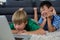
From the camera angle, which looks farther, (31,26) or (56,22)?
(56,22)

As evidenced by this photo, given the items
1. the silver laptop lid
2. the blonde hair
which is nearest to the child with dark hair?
the blonde hair

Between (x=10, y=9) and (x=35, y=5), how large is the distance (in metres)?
0.50

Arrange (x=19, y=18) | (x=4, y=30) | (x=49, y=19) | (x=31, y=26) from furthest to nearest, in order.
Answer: (x=49, y=19), (x=31, y=26), (x=19, y=18), (x=4, y=30)

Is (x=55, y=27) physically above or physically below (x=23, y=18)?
below

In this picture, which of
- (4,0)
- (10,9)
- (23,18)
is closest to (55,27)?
(23,18)

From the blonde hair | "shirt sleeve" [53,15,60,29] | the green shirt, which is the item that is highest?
the blonde hair

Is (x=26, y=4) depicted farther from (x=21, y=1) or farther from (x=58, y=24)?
(x=58, y=24)

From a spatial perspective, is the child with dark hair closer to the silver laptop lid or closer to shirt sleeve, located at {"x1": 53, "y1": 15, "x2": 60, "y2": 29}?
shirt sleeve, located at {"x1": 53, "y1": 15, "x2": 60, "y2": 29}

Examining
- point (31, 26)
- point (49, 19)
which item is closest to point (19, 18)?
point (31, 26)

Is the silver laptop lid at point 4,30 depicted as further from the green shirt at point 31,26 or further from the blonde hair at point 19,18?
the green shirt at point 31,26

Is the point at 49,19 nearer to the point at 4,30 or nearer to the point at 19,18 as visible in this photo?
the point at 19,18

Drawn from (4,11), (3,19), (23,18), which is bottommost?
(4,11)

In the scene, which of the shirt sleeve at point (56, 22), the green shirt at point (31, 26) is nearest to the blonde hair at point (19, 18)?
the green shirt at point (31, 26)

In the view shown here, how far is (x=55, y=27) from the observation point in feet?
6.56
